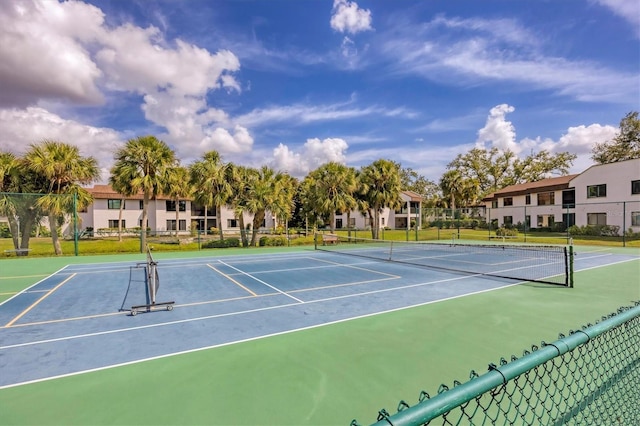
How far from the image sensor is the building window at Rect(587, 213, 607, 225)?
3180cm

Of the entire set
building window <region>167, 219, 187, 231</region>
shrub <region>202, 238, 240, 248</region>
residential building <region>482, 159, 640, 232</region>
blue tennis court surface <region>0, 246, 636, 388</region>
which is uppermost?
residential building <region>482, 159, 640, 232</region>

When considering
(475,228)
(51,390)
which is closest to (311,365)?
(51,390)

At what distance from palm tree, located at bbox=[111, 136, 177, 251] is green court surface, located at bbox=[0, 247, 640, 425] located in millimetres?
17774

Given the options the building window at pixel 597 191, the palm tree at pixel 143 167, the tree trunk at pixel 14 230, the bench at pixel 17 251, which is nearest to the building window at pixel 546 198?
the building window at pixel 597 191

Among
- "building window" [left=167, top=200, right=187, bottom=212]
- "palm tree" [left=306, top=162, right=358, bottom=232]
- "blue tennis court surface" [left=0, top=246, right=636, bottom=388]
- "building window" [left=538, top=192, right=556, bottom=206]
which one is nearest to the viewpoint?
"blue tennis court surface" [left=0, top=246, right=636, bottom=388]

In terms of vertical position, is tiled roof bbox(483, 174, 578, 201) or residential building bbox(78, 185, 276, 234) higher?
tiled roof bbox(483, 174, 578, 201)

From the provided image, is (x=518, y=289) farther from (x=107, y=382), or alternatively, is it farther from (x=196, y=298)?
(x=107, y=382)

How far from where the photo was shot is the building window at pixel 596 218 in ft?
104

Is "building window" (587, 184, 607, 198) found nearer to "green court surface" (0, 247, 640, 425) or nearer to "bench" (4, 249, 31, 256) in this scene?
"green court surface" (0, 247, 640, 425)

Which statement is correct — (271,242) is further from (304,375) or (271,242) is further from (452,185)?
(452,185)

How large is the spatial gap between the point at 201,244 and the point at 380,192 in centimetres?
1551

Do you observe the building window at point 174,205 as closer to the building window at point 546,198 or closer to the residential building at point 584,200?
the residential building at point 584,200

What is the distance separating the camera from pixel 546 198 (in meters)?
39.7

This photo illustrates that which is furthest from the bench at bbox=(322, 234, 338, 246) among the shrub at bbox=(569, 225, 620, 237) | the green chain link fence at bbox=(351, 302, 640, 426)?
the shrub at bbox=(569, 225, 620, 237)
